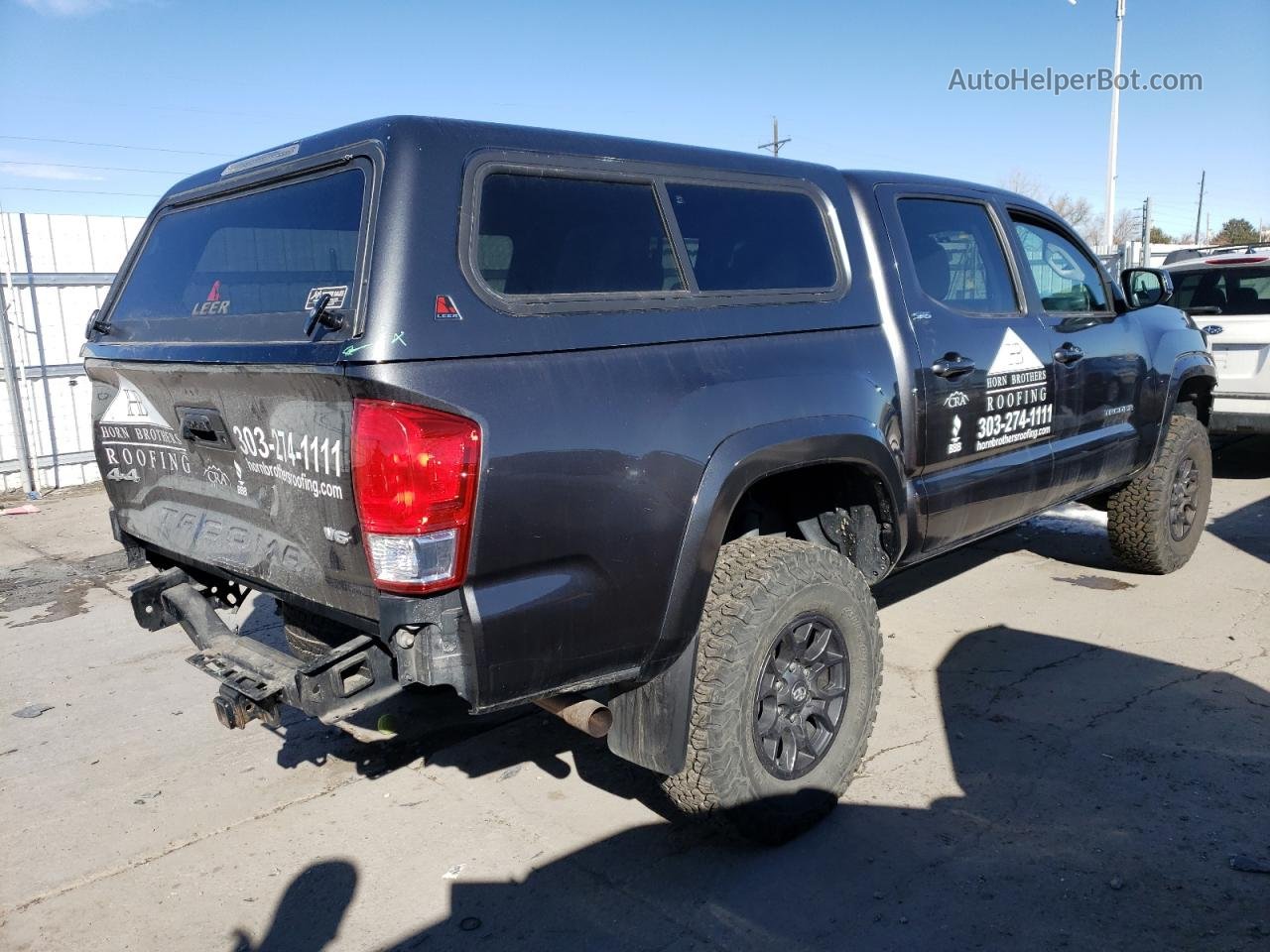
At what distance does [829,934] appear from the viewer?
103 inches

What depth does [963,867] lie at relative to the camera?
290 centimetres

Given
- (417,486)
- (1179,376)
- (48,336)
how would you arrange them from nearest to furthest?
(417,486) < (1179,376) < (48,336)

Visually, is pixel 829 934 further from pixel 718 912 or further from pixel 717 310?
pixel 717 310

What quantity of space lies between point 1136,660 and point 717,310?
9.63ft

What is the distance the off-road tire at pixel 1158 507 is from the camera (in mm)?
5348

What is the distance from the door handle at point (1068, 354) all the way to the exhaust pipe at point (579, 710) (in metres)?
2.70

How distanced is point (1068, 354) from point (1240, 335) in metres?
4.60

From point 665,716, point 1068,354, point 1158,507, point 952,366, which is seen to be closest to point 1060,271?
point 1068,354

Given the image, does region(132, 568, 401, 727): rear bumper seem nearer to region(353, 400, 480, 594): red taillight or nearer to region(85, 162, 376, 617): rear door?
region(85, 162, 376, 617): rear door

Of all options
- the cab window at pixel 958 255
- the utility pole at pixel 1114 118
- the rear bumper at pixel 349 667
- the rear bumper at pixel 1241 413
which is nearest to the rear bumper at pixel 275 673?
the rear bumper at pixel 349 667

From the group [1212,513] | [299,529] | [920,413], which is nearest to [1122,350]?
[920,413]

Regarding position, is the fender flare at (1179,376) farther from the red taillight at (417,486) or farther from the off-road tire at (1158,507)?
the red taillight at (417,486)

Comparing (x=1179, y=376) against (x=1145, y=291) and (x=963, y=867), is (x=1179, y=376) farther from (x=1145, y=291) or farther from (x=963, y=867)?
(x=963, y=867)

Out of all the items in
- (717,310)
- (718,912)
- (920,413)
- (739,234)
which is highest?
(739,234)
